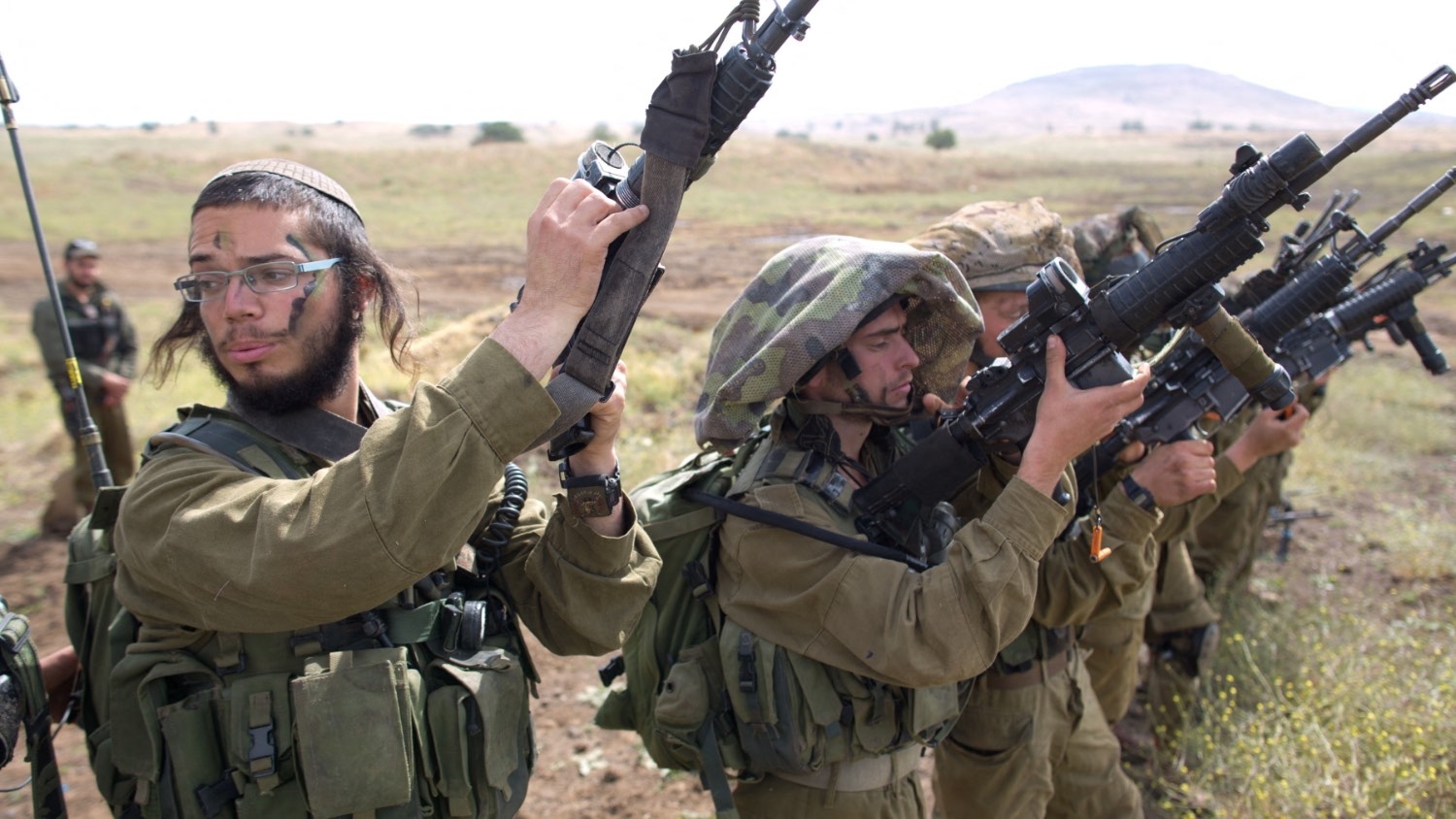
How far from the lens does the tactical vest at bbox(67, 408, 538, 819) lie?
1.81 meters

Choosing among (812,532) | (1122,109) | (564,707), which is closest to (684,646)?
(812,532)

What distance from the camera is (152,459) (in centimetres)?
184

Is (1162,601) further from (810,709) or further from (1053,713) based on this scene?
(810,709)

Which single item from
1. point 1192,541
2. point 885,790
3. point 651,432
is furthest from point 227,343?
point 651,432

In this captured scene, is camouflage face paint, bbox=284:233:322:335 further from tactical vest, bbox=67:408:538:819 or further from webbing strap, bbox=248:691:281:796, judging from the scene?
webbing strap, bbox=248:691:281:796

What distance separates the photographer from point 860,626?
2322 mm

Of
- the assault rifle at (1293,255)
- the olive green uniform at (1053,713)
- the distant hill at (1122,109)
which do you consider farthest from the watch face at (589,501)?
the distant hill at (1122,109)

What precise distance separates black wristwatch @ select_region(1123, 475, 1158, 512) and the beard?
238cm

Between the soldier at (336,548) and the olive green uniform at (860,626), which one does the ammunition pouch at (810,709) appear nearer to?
the olive green uniform at (860,626)

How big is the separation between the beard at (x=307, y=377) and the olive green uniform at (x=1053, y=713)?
2013mm

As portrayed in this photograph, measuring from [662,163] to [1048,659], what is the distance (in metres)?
2.49

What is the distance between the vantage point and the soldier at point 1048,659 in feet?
9.97

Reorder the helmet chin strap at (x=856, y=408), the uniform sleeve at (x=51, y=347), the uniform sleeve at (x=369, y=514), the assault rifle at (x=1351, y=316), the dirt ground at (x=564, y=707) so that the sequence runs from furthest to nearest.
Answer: the uniform sleeve at (x=51, y=347) → the assault rifle at (x=1351, y=316) → the dirt ground at (x=564, y=707) → the helmet chin strap at (x=856, y=408) → the uniform sleeve at (x=369, y=514)

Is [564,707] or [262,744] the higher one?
[262,744]
